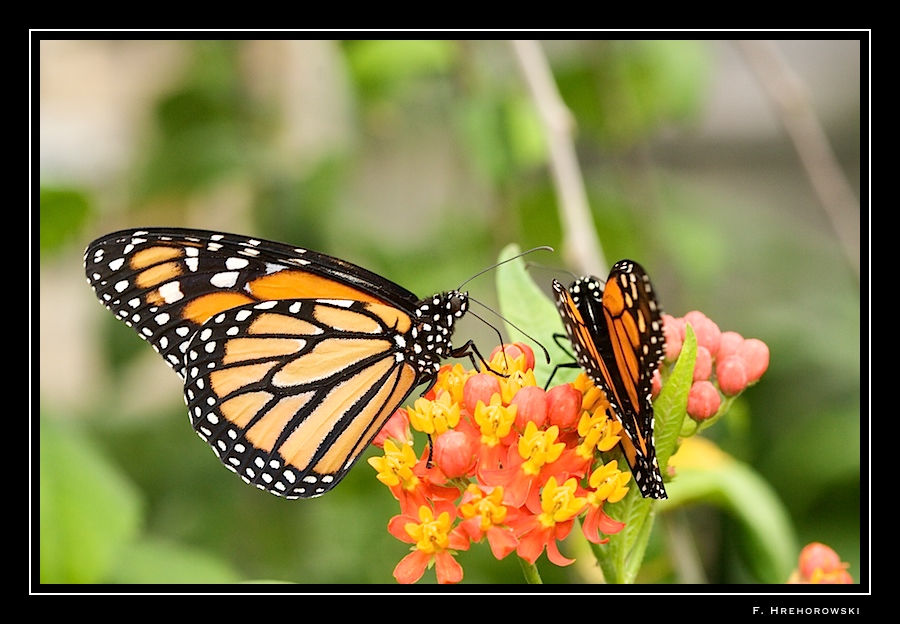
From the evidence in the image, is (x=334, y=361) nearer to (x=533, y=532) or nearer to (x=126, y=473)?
(x=533, y=532)

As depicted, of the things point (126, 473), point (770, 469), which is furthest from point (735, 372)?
point (126, 473)

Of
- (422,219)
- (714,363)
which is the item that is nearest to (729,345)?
(714,363)

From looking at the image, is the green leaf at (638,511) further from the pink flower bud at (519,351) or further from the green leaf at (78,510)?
the green leaf at (78,510)

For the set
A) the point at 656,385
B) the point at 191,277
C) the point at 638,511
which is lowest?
the point at 638,511

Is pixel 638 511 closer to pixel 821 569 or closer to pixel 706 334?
pixel 706 334

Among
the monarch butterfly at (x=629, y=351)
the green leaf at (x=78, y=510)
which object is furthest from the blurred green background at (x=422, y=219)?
the monarch butterfly at (x=629, y=351)

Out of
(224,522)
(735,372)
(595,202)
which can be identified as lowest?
(224,522)
